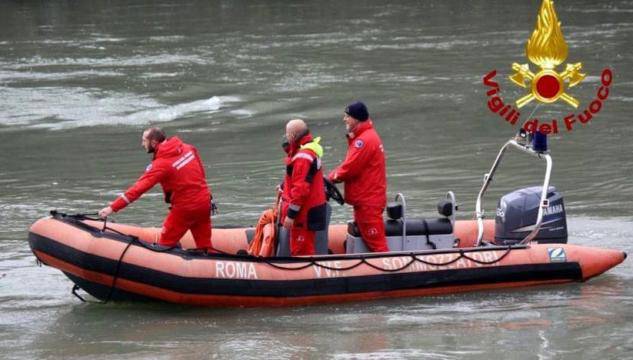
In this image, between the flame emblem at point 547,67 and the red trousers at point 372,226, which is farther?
the red trousers at point 372,226

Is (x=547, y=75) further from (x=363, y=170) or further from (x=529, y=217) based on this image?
(x=363, y=170)

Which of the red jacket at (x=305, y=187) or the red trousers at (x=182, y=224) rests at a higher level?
the red jacket at (x=305, y=187)

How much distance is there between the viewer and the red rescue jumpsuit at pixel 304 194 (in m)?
8.44

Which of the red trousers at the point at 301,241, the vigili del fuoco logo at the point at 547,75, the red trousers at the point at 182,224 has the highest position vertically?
the vigili del fuoco logo at the point at 547,75

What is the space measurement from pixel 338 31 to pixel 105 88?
7751mm

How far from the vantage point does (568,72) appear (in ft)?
28.6

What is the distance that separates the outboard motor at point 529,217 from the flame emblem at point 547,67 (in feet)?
2.66

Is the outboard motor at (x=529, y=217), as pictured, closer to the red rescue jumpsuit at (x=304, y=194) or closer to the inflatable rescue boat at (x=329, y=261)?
the inflatable rescue boat at (x=329, y=261)

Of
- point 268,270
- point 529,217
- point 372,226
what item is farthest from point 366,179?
point 529,217

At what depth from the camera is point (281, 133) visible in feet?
52.2

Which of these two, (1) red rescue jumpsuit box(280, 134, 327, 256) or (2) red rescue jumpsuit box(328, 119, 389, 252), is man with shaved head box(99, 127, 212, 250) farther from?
(2) red rescue jumpsuit box(328, 119, 389, 252)

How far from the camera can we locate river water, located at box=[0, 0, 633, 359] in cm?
811

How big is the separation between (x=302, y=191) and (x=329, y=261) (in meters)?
0.54

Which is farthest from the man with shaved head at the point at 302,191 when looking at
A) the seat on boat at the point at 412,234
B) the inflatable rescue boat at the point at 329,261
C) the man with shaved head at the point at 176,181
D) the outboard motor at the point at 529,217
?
the outboard motor at the point at 529,217
